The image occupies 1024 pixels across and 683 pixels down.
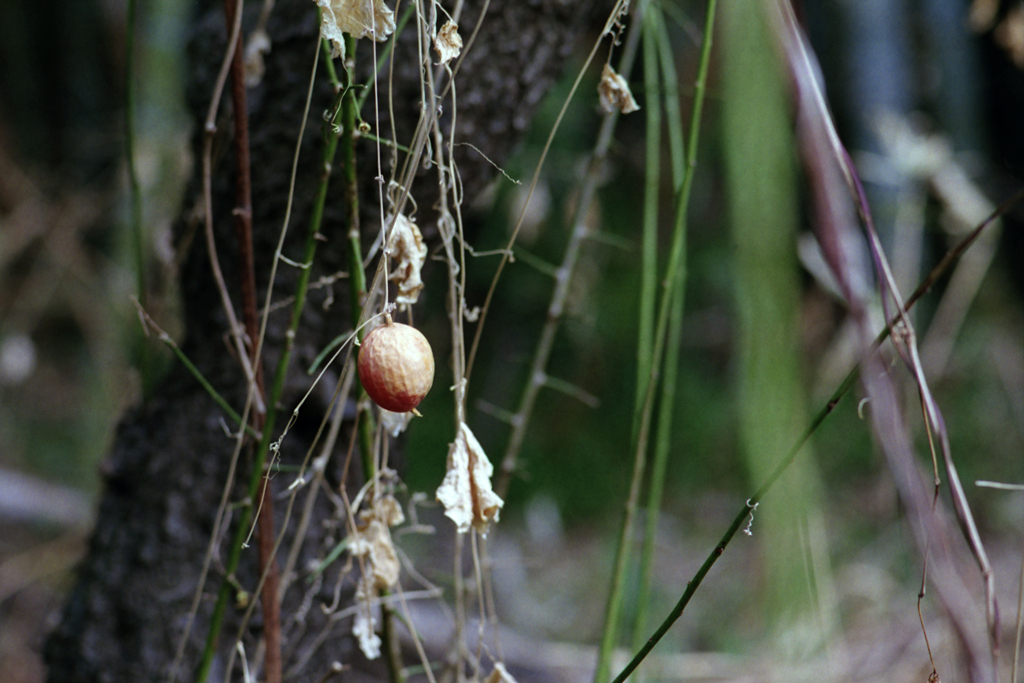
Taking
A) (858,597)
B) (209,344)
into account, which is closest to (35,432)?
(209,344)

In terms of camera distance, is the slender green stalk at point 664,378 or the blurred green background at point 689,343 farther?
the blurred green background at point 689,343

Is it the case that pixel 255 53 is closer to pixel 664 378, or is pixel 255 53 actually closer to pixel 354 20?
pixel 354 20

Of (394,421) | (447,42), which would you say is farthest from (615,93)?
(394,421)

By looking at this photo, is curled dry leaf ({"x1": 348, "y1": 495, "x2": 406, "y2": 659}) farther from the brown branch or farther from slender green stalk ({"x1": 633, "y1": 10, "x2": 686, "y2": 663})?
slender green stalk ({"x1": 633, "y1": 10, "x2": 686, "y2": 663})

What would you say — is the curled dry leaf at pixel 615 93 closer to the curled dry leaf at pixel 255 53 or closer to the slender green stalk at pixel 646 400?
the slender green stalk at pixel 646 400

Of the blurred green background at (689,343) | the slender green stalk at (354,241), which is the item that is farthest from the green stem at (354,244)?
the blurred green background at (689,343)

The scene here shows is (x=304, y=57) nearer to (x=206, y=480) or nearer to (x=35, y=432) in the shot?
(x=206, y=480)
